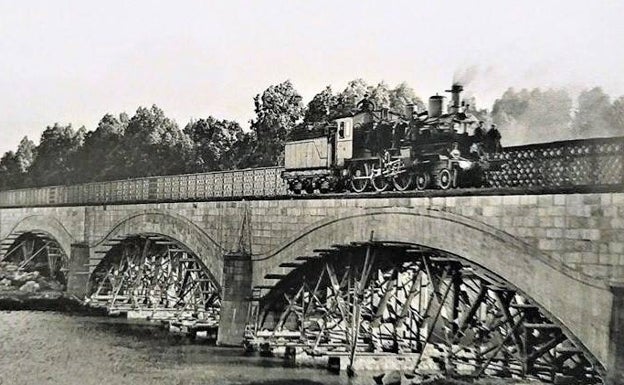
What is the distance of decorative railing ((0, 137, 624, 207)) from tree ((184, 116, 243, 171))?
366 cm

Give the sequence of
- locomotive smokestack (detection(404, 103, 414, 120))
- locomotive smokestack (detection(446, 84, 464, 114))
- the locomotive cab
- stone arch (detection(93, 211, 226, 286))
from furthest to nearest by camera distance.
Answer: stone arch (detection(93, 211, 226, 286)) → the locomotive cab → locomotive smokestack (detection(404, 103, 414, 120)) → locomotive smokestack (detection(446, 84, 464, 114))

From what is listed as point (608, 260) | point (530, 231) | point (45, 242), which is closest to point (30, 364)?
point (530, 231)

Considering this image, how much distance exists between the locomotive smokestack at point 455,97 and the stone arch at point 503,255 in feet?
8.81

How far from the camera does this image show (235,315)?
21.9m

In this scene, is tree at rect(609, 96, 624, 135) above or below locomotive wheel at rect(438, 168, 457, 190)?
above

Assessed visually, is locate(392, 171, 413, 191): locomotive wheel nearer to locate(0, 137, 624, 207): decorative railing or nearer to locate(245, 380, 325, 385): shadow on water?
locate(0, 137, 624, 207): decorative railing

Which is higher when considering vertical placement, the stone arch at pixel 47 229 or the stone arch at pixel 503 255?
the stone arch at pixel 503 255

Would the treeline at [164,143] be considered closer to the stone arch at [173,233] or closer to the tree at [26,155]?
the tree at [26,155]

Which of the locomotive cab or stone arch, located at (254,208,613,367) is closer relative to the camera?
stone arch, located at (254,208,613,367)

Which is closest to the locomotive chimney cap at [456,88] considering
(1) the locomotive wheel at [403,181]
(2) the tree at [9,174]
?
(1) the locomotive wheel at [403,181]

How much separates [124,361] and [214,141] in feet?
56.7

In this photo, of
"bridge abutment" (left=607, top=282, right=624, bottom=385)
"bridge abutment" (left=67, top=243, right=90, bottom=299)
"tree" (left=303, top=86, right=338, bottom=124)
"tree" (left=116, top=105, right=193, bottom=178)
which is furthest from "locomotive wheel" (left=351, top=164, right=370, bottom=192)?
"bridge abutment" (left=67, top=243, right=90, bottom=299)

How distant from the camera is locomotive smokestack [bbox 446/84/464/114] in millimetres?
16669

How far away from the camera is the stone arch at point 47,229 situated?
121 ft
